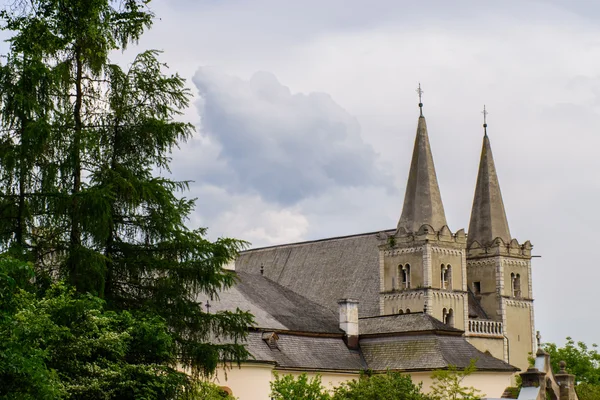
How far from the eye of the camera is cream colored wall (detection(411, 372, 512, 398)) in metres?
66.6

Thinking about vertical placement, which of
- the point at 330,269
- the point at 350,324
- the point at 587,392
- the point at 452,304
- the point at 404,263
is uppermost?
the point at 330,269

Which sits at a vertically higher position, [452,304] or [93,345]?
[452,304]

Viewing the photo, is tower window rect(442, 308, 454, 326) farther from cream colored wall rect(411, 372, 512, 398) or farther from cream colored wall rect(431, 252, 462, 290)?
cream colored wall rect(411, 372, 512, 398)

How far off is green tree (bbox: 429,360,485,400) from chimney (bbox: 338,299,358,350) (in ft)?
26.2

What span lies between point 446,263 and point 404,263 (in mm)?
3549

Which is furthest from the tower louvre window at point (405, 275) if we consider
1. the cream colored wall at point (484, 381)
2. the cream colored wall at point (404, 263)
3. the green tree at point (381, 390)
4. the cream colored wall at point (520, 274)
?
the green tree at point (381, 390)

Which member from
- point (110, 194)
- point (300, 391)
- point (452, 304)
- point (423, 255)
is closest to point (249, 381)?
point (300, 391)

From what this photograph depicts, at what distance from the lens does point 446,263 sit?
103625 mm

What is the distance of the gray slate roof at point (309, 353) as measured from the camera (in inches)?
2525

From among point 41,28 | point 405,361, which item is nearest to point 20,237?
point 41,28

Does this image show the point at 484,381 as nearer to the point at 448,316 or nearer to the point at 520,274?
the point at 448,316

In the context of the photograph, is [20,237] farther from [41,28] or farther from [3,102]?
[41,28]

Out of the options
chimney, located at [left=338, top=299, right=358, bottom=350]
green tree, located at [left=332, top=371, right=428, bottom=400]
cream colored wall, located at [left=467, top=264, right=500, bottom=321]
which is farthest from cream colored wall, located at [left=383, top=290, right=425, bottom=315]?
green tree, located at [left=332, top=371, right=428, bottom=400]

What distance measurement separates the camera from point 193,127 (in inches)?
1458
